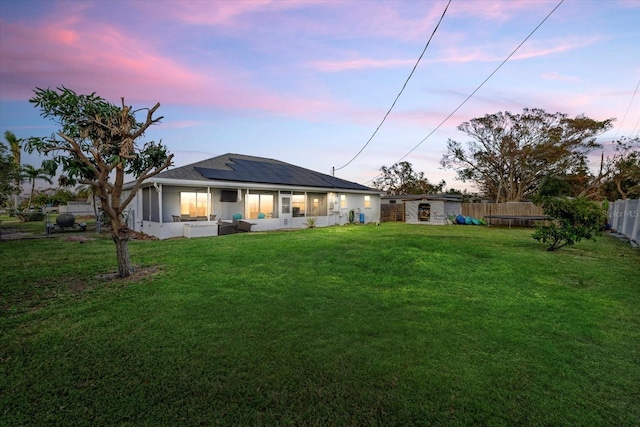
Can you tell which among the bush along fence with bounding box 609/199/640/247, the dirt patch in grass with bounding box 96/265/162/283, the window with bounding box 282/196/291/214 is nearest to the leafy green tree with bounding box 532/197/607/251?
the bush along fence with bounding box 609/199/640/247

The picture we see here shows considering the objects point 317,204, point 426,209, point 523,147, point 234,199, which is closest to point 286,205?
point 317,204

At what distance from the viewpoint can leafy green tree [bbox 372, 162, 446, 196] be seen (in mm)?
43125

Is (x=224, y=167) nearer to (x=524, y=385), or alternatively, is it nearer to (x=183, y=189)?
(x=183, y=189)

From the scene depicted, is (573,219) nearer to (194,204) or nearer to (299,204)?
(299,204)

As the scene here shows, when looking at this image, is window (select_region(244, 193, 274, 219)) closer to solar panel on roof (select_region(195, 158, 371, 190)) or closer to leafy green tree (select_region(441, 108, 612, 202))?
solar panel on roof (select_region(195, 158, 371, 190))

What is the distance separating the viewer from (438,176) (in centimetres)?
4306

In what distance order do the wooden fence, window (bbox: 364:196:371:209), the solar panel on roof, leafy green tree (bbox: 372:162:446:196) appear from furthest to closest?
leafy green tree (bbox: 372:162:446:196) → window (bbox: 364:196:371:209) → the wooden fence → the solar panel on roof

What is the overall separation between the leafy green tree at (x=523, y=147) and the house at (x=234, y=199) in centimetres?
1624

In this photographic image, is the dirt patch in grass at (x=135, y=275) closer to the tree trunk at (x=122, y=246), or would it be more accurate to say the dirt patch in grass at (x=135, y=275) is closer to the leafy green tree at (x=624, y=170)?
the tree trunk at (x=122, y=246)

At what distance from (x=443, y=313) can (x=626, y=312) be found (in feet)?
9.97

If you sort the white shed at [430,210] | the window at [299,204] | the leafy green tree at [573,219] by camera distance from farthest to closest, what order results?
the white shed at [430,210], the window at [299,204], the leafy green tree at [573,219]

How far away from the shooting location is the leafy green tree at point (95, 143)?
5.78m

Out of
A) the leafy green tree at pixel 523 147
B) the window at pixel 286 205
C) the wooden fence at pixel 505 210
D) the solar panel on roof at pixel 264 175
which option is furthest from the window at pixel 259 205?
the leafy green tree at pixel 523 147

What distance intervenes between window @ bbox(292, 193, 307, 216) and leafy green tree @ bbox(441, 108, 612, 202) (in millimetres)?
21360
